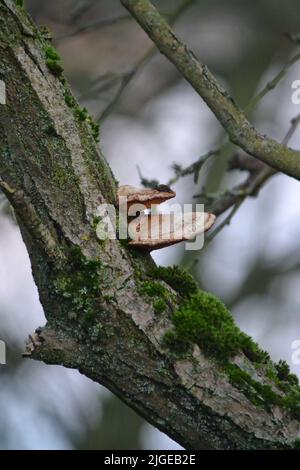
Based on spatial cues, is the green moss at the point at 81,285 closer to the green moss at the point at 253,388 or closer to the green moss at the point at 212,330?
the green moss at the point at 212,330

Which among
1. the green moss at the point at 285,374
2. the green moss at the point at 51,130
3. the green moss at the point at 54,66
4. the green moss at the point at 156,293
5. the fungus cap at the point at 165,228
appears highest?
the green moss at the point at 54,66

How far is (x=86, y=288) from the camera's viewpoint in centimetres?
220

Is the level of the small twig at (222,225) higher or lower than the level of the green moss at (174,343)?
higher

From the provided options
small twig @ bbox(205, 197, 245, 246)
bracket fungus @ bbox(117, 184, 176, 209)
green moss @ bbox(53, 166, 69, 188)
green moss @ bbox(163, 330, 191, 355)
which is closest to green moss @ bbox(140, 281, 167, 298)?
green moss @ bbox(163, 330, 191, 355)

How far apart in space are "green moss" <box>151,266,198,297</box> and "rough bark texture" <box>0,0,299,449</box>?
0.05 meters

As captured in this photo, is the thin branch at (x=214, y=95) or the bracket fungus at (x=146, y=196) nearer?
the bracket fungus at (x=146, y=196)

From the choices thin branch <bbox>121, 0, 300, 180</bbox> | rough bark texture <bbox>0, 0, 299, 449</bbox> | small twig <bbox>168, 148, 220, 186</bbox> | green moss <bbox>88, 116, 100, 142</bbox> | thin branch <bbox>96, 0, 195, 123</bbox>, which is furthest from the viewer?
thin branch <bbox>96, 0, 195, 123</bbox>

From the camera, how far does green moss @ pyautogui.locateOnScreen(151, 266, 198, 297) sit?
2334 mm

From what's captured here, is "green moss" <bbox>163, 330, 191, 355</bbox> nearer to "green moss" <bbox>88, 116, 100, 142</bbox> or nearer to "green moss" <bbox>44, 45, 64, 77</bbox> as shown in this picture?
"green moss" <bbox>88, 116, 100, 142</bbox>

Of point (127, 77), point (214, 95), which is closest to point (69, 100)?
point (214, 95)

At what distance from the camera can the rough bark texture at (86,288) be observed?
7.10ft

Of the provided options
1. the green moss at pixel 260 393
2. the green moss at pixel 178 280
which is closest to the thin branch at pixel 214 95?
the green moss at pixel 178 280

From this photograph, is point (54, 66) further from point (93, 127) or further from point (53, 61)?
point (93, 127)
